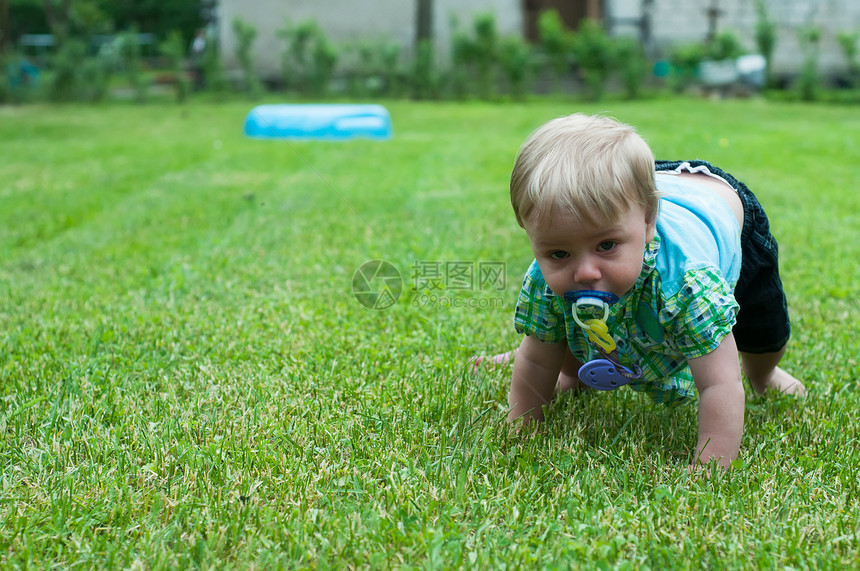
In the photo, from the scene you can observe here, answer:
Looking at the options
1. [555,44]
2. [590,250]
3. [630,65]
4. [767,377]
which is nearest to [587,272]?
[590,250]

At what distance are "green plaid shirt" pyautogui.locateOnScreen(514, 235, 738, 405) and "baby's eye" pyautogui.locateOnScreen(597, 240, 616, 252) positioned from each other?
0.15m

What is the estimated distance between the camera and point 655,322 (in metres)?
1.96

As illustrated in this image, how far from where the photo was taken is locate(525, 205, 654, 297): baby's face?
1743 mm

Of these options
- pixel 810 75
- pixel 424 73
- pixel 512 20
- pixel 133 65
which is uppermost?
pixel 512 20

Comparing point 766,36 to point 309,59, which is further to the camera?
point 309,59

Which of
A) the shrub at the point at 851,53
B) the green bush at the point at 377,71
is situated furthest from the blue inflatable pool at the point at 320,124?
the shrub at the point at 851,53

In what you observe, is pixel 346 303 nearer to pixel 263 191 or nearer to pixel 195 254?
pixel 195 254

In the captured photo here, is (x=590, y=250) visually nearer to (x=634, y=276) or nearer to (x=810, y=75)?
(x=634, y=276)

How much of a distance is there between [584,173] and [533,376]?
64cm

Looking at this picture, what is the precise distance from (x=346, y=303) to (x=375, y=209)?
194cm

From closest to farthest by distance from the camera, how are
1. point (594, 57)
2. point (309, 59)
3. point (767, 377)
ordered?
point (767, 377) → point (594, 57) → point (309, 59)

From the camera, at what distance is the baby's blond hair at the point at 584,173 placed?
172 cm

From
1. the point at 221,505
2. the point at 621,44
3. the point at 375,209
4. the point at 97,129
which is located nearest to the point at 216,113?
the point at 97,129

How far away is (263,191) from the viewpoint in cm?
579
